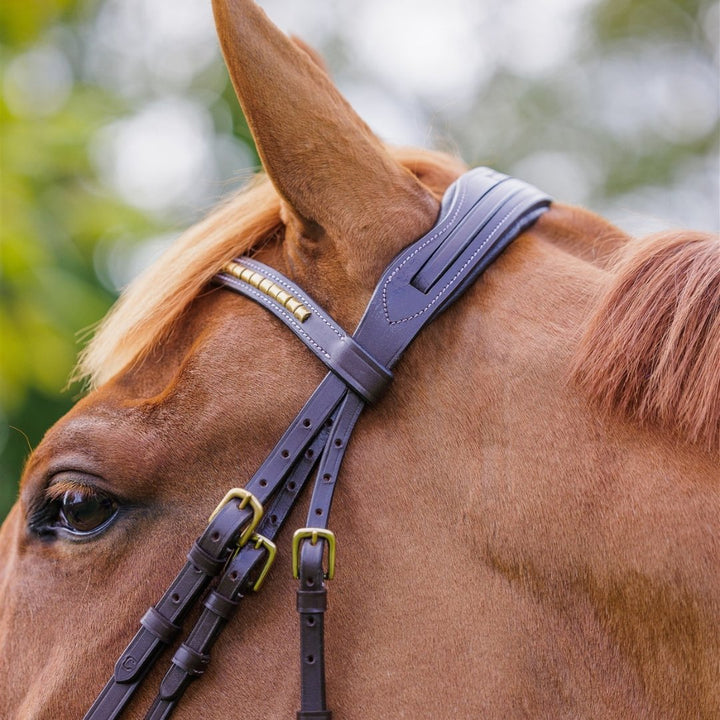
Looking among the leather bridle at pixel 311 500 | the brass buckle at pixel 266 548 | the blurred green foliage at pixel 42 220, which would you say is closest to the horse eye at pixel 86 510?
the leather bridle at pixel 311 500

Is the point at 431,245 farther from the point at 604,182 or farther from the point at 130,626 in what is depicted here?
the point at 604,182

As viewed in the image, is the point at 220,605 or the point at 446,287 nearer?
the point at 220,605

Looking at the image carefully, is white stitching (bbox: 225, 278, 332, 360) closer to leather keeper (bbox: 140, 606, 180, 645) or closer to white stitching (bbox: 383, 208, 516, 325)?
white stitching (bbox: 383, 208, 516, 325)

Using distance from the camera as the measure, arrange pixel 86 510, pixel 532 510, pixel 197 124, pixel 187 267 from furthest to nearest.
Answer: pixel 197 124
pixel 187 267
pixel 86 510
pixel 532 510

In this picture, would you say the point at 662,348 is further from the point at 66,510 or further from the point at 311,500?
the point at 66,510

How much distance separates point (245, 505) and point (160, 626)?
0.94 feet

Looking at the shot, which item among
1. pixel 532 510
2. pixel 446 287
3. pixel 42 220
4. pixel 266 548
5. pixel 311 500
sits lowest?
pixel 42 220

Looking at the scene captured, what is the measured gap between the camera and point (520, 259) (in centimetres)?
179

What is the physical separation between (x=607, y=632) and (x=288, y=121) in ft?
3.66

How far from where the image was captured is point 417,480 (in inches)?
62.5

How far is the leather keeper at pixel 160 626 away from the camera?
1579 mm

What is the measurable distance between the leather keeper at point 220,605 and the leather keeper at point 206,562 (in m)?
0.04

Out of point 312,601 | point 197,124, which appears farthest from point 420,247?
point 197,124

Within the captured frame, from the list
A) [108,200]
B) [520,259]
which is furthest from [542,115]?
[520,259]
